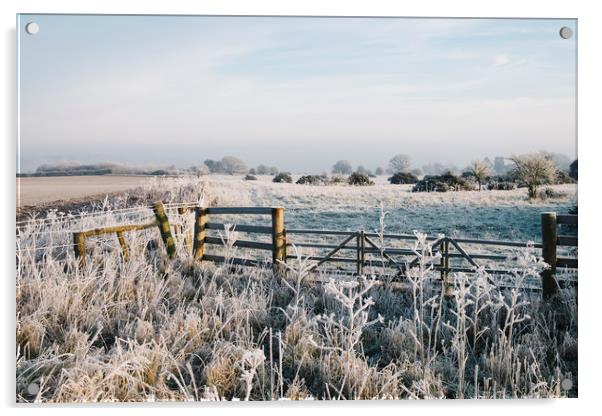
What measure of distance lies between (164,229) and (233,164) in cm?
104

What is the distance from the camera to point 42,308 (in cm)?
381

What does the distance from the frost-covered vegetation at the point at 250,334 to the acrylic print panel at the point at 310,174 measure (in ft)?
0.06

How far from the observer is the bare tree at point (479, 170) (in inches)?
159

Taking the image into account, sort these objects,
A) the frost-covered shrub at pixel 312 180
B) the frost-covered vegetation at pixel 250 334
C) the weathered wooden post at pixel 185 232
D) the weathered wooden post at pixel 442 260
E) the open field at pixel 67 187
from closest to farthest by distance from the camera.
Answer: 1. the frost-covered vegetation at pixel 250 334
2. the open field at pixel 67 187
3. the frost-covered shrub at pixel 312 180
4. the weathered wooden post at pixel 442 260
5. the weathered wooden post at pixel 185 232

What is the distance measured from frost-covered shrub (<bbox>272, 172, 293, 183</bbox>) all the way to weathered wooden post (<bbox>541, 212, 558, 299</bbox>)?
68.5 inches

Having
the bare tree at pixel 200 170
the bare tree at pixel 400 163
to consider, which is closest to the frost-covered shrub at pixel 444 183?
the bare tree at pixel 400 163

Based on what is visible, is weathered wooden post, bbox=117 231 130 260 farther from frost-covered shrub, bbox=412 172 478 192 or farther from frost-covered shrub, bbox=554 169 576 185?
frost-covered shrub, bbox=554 169 576 185

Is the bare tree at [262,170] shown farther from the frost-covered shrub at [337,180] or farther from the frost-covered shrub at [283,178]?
the frost-covered shrub at [337,180]

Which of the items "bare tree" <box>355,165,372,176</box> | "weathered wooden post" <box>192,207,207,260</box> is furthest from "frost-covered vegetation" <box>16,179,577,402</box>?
"weathered wooden post" <box>192,207,207,260</box>

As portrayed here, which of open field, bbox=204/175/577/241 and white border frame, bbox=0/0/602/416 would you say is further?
open field, bbox=204/175/577/241

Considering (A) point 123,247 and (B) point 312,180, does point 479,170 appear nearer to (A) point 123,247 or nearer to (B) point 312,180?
(B) point 312,180

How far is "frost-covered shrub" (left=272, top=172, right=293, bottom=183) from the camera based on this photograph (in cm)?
407
